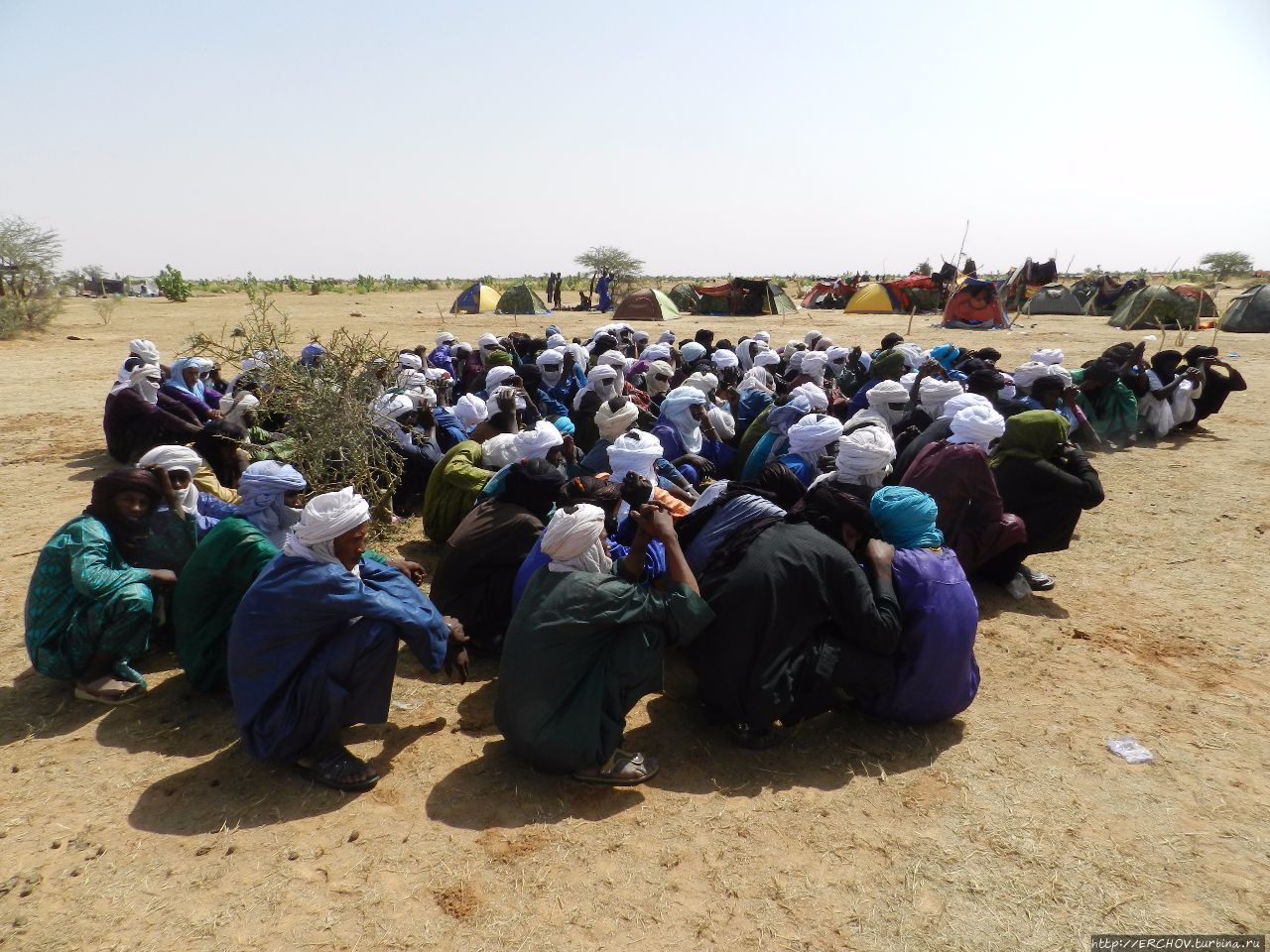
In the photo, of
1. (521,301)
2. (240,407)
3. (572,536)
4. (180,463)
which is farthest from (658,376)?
(521,301)

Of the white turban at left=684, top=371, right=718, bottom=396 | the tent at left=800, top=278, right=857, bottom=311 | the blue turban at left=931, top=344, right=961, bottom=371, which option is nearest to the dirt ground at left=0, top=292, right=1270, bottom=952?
the white turban at left=684, top=371, right=718, bottom=396

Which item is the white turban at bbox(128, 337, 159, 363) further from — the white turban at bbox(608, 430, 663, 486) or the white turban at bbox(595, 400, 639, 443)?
the white turban at bbox(608, 430, 663, 486)

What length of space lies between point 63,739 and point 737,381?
761 centimetres

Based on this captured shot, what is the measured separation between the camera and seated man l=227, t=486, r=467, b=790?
3043mm

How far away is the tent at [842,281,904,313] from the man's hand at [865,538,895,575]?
25.0 m

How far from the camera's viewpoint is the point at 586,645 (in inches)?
123

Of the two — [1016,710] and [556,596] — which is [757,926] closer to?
[556,596]

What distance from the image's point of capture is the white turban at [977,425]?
4.70 m

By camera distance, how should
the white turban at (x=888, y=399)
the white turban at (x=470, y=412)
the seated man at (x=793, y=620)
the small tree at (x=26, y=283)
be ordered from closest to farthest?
the seated man at (x=793, y=620) → the white turban at (x=888, y=399) → the white turban at (x=470, y=412) → the small tree at (x=26, y=283)

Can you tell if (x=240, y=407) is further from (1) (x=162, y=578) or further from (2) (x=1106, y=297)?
(2) (x=1106, y=297)

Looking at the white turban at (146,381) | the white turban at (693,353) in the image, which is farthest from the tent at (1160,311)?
the white turban at (146,381)

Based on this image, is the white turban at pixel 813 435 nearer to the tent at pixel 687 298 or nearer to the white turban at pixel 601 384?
the white turban at pixel 601 384

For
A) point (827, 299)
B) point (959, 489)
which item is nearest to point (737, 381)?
point (959, 489)

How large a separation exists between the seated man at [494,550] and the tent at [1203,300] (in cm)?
2322
